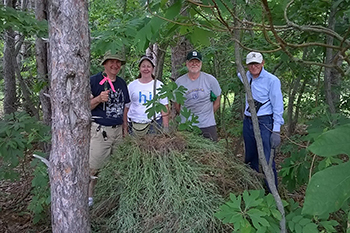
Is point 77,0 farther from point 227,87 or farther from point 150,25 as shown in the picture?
point 227,87

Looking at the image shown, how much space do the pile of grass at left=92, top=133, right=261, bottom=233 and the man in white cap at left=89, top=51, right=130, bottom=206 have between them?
47 centimetres

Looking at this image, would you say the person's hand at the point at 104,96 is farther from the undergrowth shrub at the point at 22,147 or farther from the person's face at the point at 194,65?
the person's face at the point at 194,65

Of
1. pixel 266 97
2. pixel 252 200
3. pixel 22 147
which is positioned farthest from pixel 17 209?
pixel 266 97

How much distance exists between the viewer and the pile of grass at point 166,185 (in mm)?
2600

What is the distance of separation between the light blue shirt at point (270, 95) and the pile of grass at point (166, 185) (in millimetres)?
726

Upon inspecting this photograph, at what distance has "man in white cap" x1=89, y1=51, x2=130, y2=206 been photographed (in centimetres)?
364

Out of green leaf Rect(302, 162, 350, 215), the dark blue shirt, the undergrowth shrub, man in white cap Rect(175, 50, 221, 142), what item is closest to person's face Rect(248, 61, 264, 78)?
man in white cap Rect(175, 50, 221, 142)

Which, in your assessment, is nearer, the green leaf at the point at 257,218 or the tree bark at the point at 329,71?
the green leaf at the point at 257,218

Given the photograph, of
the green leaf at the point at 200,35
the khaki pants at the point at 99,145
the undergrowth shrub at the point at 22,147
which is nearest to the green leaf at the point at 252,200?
the green leaf at the point at 200,35

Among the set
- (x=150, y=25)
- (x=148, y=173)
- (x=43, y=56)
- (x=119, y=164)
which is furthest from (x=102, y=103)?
(x=150, y=25)

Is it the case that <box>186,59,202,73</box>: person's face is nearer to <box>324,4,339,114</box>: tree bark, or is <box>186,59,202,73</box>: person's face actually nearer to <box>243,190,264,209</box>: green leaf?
<box>324,4,339,114</box>: tree bark

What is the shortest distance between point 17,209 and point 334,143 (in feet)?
14.3

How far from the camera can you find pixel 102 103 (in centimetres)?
365

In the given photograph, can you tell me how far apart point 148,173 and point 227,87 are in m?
1.97
